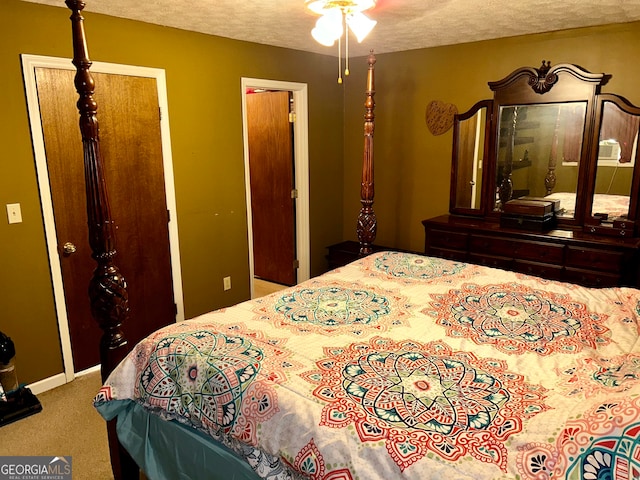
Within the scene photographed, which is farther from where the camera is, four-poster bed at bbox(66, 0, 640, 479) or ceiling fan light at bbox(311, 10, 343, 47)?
ceiling fan light at bbox(311, 10, 343, 47)

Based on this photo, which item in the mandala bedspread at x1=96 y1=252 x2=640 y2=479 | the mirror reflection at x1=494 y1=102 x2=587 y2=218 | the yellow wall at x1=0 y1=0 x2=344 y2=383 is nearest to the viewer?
the mandala bedspread at x1=96 y1=252 x2=640 y2=479

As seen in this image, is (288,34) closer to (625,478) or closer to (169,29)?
(169,29)

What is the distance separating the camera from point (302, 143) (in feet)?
14.0

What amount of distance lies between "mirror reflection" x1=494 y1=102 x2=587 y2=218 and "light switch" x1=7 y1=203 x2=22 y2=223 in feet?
11.2

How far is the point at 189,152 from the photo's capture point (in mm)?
3381

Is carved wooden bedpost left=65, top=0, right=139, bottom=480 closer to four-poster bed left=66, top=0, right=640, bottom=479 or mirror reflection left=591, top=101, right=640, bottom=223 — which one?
four-poster bed left=66, top=0, right=640, bottom=479

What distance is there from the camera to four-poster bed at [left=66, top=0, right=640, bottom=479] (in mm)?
1166

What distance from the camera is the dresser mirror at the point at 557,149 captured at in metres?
3.18

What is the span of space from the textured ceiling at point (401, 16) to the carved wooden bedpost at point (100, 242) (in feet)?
3.19

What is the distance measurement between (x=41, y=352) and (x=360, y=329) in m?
2.16

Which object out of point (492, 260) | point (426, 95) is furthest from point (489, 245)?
point (426, 95)

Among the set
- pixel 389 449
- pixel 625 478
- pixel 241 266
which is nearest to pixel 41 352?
pixel 241 266
